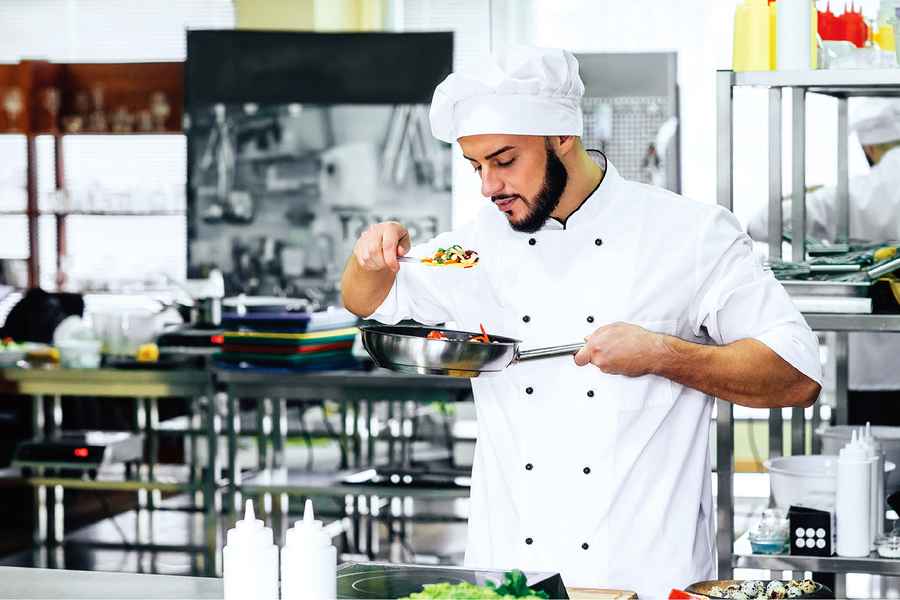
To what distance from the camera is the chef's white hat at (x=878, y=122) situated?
376 centimetres

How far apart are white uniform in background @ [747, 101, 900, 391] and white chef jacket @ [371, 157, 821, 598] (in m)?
1.45

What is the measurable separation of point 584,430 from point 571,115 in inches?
22.0

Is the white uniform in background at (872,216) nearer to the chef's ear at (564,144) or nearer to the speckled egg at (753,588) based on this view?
the chef's ear at (564,144)

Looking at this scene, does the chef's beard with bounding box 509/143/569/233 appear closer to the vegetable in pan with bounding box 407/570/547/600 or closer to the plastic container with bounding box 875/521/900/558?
the vegetable in pan with bounding box 407/570/547/600

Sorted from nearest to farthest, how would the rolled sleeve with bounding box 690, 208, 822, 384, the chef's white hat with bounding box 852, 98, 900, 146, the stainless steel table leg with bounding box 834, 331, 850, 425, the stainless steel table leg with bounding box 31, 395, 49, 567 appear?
the rolled sleeve with bounding box 690, 208, 822, 384 < the stainless steel table leg with bounding box 834, 331, 850, 425 < the chef's white hat with bounding box 852, 98, 900, 146 < the stainless steel table leg with bounding box 31, 395, 49, 567

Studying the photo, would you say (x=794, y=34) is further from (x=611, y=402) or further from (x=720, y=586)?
(x=720, y=586)

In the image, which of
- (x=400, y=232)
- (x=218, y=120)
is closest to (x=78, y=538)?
(x=218, y=120)

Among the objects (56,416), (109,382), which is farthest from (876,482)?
(56,416)

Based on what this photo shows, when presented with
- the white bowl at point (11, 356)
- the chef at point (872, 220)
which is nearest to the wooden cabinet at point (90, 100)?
the white bowl at point (11, 356)

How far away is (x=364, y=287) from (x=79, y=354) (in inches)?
124

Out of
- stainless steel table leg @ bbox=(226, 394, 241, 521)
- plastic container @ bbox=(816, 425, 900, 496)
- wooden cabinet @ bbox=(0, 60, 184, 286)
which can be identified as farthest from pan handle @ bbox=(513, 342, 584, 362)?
wooden cabinet @ bbox=(0, 60, 184, 286)

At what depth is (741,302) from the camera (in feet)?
6.82

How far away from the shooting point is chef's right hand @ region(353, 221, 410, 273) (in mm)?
2061

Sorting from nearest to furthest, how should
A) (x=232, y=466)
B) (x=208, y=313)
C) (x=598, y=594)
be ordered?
(x=598, y=594) < (x=232, y=466) < (x=208, y=313)
